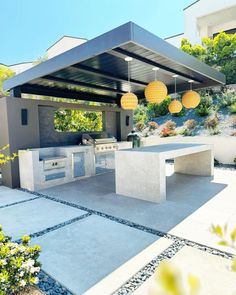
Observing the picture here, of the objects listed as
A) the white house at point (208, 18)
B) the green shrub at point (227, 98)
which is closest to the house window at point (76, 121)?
the green shrub at point (227, 98)

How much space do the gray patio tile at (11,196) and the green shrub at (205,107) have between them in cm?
1159

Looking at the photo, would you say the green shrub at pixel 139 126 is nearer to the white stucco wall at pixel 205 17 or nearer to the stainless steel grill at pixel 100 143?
the stainless steel grill at pixel 100 143

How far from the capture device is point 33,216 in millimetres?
4039

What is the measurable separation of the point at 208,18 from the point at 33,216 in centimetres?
2005

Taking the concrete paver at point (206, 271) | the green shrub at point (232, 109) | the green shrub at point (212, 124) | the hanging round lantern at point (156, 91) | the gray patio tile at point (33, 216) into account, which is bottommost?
the gray patio tile at point (33, 216)

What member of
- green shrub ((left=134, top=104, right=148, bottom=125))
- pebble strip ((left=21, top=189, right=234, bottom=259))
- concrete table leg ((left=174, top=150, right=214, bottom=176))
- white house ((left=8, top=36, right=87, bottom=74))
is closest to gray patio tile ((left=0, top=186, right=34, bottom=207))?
pebble strip ((left=21, top=189, right=234, bottom=259))

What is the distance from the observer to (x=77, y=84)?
22.7 ft

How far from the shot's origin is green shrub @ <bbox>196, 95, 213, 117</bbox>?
44.8ft

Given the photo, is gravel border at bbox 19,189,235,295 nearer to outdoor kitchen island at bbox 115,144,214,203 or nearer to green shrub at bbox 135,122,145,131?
outdoor kitchen island at bbox 115,144,214,203

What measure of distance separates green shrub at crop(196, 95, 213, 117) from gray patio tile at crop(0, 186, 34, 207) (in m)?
11.6

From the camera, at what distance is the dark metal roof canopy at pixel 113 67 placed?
3.74m

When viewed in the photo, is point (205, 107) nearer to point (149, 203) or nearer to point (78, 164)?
point (78, 164)

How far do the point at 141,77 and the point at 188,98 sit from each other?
1.60 meters

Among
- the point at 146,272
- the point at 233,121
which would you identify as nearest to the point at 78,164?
the point at 146,272
